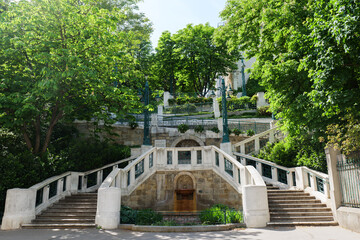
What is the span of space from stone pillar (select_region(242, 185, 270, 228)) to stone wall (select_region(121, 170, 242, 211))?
2751 mm

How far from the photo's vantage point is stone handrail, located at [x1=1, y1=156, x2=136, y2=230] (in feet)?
31.5

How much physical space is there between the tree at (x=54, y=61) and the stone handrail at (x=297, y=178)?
7.54 m

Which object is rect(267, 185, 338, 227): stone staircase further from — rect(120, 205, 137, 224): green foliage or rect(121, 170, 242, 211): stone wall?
rect(120, 205, 137, 224): green foliage

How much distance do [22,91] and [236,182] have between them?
965cm

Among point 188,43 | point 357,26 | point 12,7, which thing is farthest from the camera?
point 188,43

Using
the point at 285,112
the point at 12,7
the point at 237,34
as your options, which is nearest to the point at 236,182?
the point at 285,112

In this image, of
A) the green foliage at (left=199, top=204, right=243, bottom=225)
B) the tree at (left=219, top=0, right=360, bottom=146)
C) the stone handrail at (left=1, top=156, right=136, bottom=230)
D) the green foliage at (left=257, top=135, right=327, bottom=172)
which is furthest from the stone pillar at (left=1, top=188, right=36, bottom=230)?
the green foliage at (left=257, top=135, right=327, bottom=172)

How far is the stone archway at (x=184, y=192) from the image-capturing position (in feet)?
42.9

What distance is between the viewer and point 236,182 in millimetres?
11680

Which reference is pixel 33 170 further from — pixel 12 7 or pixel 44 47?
pixel 12 7

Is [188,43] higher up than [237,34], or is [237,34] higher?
[188,43]

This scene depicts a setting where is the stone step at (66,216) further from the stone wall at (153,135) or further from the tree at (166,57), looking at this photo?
the tree at (166,57)

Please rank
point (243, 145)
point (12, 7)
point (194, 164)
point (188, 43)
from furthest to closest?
point (188, 43) < point (243, 145) < point (194, 164) < point (12, 7)

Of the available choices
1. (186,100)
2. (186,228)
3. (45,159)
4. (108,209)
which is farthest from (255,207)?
(186,100)
